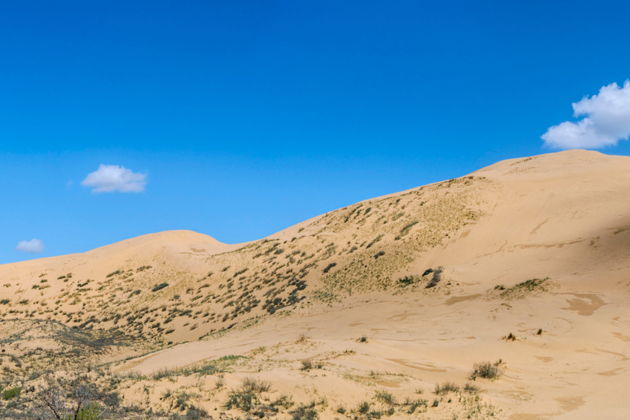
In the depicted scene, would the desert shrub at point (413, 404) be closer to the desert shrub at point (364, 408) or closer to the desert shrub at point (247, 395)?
the desert shrub at point (364, 408)

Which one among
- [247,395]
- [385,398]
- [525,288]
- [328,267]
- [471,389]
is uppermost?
[328,267]

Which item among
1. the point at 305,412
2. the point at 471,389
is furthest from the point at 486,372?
the point at 305,412

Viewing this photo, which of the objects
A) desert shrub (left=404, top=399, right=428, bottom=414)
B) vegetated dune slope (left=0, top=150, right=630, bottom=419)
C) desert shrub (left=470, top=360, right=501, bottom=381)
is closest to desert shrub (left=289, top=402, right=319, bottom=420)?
vegetated dune slope (left=0, top=150, right=630, bottom=419)

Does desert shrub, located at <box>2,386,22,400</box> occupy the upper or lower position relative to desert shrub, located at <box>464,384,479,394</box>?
upper

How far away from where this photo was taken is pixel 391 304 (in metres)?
29.4

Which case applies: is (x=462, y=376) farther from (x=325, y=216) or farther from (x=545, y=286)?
→ (x=325, y=216)

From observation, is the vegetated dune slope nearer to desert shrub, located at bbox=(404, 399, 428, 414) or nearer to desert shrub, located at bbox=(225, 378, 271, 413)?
desert shrub, located at bbox=(404, 399, 428, 414)

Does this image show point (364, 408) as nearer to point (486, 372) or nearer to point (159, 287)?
point (486, 372)

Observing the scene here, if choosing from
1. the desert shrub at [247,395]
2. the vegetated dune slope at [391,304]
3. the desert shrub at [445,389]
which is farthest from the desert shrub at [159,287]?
the desert shrub at [445,389]

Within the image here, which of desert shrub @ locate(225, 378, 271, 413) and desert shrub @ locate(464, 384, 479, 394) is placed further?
desert shrub @ locate(464, 384, 479, 394)

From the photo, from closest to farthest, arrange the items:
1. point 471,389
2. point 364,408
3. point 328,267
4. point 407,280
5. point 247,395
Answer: point 364,408 < point 247,395 < point 471,389 < point 407,280 < point 328,267

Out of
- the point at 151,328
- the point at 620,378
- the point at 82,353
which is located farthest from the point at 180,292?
the point at 620,378

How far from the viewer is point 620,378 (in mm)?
15141

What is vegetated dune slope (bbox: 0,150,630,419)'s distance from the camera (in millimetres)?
13602
